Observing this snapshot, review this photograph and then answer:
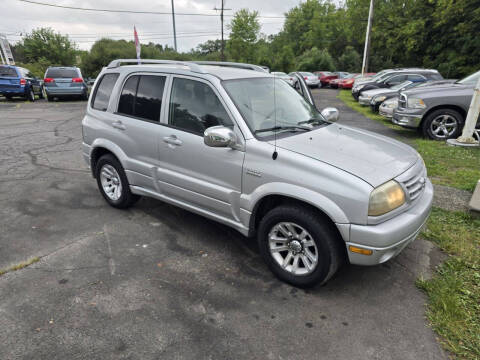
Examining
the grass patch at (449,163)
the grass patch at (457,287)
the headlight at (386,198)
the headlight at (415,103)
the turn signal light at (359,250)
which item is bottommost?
the grass patch at (457,287)

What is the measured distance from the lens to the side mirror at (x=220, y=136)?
2904 millimetres

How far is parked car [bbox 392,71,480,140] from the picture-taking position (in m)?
7.72

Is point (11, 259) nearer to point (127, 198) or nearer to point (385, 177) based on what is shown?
point (127, 198)

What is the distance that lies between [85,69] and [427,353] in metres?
45.0

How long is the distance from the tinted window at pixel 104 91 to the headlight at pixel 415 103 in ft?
22.6

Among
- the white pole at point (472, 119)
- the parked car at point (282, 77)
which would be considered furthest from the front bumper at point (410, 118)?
the parked car at point (282, 77)

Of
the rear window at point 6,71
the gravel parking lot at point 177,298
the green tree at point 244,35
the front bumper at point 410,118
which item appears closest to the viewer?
the gravel parking lot at point 177,298

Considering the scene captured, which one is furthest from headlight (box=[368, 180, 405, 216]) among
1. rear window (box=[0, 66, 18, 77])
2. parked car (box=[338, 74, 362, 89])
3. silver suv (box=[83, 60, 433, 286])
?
parked car (box=[338, 74, 362, 89])

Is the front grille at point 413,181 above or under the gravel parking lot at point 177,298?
above

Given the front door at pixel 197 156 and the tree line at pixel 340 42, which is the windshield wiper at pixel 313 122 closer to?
the front door at pixel 197 156

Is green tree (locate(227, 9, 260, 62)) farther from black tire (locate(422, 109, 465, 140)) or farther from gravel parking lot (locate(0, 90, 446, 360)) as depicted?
gravel parking lot (locate(0, 90, 446, 360))

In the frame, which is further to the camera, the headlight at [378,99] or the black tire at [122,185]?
the headlight at [378,99]

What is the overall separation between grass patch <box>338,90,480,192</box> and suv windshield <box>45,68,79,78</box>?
1555cm

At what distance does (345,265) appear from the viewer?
3.38 metres
